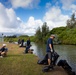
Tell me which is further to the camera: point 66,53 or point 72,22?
point 72,22

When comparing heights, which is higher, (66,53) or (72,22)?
(72,22)

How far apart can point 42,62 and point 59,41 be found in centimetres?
10074

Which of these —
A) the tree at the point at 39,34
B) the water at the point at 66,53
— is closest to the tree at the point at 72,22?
the tree at the point at 39,34

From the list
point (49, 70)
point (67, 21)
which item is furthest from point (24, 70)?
point (67, 21)

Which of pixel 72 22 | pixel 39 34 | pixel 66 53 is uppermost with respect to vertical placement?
pixel 72 22

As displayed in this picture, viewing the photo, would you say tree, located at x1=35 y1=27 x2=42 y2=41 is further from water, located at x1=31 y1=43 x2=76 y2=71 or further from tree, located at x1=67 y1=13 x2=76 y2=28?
water, located at x1=31 y1=43 x2=76 y2=71

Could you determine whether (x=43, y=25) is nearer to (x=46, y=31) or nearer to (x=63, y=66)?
(x=46, y=31)

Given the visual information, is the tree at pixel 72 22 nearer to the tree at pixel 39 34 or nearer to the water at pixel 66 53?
the tree at pixel 39 34

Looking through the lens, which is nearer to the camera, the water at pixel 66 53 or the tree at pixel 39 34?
the water at pixel 66 53

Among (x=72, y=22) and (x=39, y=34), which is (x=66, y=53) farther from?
(x=72, y=22)

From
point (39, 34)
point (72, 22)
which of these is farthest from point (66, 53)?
point (72, 22)

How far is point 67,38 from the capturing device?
11775 centimetres

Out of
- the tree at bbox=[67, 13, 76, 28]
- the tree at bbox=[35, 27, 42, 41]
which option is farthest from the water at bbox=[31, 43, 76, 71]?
the tree at bbox=[67, 13, 76, 28]

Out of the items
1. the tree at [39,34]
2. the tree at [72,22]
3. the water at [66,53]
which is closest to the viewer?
the water at [66,53]
